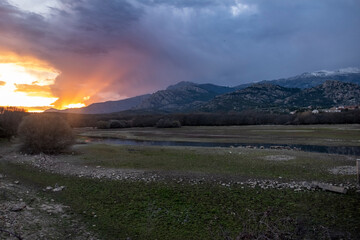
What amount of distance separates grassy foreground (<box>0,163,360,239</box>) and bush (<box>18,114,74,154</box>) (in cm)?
1760

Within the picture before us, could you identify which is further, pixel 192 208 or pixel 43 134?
pixel 43 134

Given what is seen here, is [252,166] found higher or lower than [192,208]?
higher

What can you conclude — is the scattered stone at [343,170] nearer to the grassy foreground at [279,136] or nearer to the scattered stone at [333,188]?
the scattered stone at [333,188]

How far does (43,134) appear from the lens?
120ft

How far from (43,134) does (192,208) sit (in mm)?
29140

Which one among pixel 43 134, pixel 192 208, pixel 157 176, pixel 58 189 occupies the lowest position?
pixel 192 208

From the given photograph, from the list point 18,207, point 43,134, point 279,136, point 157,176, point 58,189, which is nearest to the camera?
point 18,207

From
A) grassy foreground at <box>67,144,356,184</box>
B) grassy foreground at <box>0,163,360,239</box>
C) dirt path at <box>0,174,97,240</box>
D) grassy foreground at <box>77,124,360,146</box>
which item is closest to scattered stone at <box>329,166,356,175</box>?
grassy foreground at <box>67,144,356,184</box>

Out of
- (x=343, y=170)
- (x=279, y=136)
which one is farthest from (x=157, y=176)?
(x=279, y=136)

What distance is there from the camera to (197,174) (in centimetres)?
2369

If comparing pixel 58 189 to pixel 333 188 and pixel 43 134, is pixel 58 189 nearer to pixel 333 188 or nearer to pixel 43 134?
pixel 333 188

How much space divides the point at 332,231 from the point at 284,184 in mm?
7814

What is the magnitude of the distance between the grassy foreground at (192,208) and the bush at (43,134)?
17596 mm

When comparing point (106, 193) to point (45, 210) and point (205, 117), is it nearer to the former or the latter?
point (45, 210)
